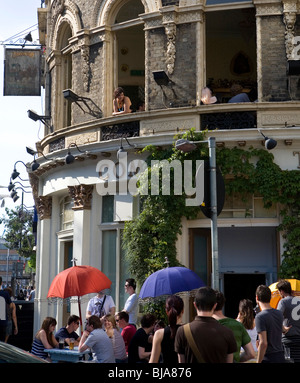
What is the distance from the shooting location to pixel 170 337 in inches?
298

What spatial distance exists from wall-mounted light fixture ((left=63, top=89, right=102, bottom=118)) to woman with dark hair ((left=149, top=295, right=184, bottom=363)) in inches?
500

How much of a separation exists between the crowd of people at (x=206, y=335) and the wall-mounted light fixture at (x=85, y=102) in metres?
8.44

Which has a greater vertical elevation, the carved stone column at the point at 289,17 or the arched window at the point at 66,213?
the carved stone column at the point at 289,17

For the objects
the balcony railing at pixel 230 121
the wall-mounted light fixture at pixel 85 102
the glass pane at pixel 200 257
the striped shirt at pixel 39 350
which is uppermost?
the wall-mounted light fixture at pixel 85 102

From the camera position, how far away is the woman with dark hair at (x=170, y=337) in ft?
24.6

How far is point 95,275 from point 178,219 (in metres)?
4.17

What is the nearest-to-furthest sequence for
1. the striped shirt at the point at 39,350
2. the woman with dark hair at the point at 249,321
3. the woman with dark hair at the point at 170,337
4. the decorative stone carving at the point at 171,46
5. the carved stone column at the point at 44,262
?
the woman with dark hair at the point at 170,337
the woman with dark hair at the point at 249,321
the striped shirt at the point at 39,350
the decorative stone carving at the point at 171,46
the carved stone column at the point at 44,262

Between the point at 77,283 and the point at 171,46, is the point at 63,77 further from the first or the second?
the point at 77,283

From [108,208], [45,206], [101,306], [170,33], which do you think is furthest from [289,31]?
[45,206]

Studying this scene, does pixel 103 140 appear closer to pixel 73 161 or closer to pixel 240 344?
pixel 73 161

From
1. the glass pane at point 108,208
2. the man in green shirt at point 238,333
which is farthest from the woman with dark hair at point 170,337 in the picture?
the glass pane at point 108,208

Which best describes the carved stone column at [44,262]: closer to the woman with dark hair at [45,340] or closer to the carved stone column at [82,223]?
the carved stone column at [82,223]

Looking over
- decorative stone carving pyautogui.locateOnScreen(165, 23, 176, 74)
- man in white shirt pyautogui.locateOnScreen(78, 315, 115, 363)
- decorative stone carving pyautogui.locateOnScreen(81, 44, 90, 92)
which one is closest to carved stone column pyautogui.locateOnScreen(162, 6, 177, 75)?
decorative stone carving pyautogui.locateOnScreen(165, 23, 176, 74)
